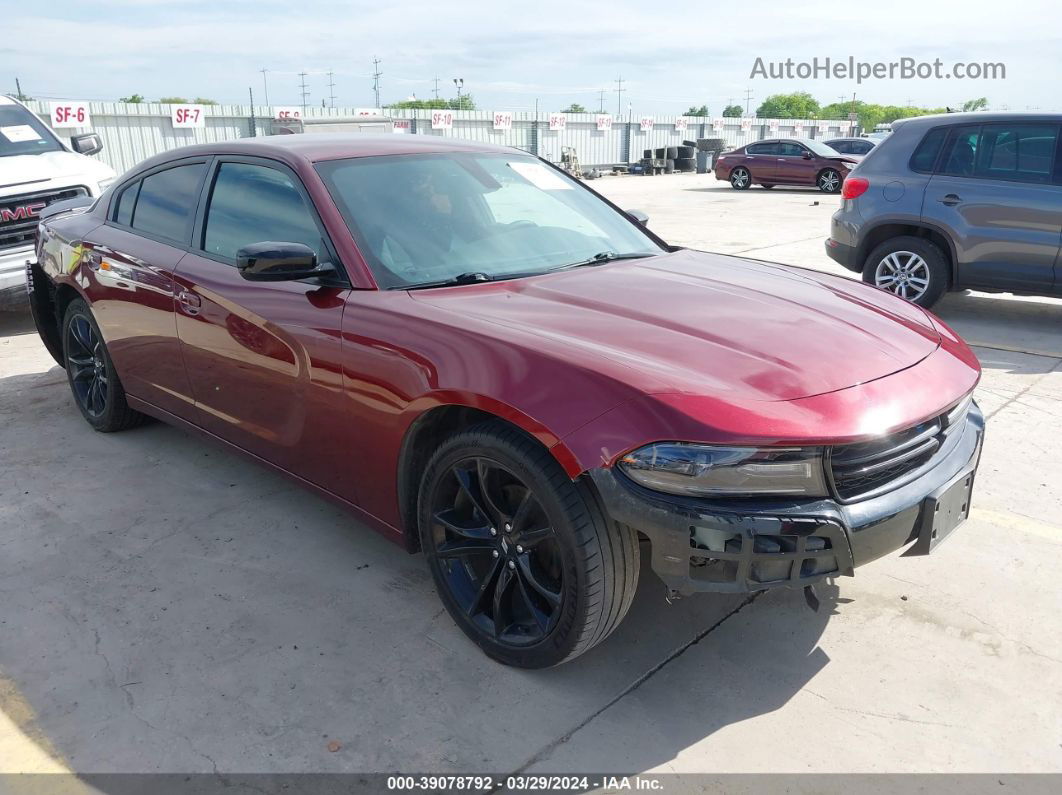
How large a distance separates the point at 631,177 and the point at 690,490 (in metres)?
29.6

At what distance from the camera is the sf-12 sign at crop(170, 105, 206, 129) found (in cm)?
2152

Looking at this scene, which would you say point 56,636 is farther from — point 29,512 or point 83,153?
point 83,153

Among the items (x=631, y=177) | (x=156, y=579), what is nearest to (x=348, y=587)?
(x=156, y=579)

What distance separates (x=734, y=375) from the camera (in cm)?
239

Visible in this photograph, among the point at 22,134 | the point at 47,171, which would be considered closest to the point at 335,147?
the point at 47,171

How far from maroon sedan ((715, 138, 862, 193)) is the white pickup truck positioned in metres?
18.6

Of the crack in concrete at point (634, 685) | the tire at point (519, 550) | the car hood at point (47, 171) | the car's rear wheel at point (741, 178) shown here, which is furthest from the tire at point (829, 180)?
the tire at point (519, 550)

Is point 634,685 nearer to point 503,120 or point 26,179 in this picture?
point 26,179

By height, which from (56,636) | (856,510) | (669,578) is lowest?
(56,636)

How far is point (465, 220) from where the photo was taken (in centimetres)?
338

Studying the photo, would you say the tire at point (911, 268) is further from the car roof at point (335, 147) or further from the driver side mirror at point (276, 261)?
the driver side mirror at point (276, 261)

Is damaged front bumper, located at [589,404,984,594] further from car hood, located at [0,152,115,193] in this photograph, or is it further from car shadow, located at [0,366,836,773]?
car hood, located at [0,152,115,193]

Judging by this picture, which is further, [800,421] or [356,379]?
[356,379]

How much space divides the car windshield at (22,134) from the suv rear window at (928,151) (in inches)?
A: 311
